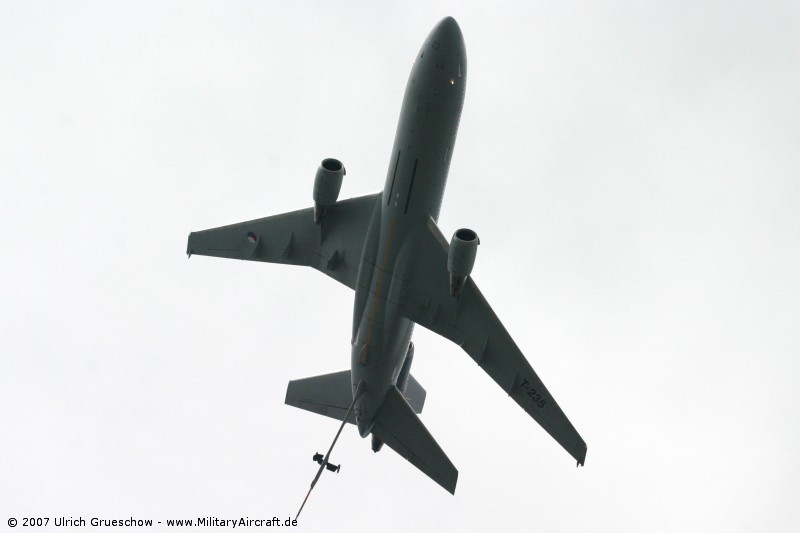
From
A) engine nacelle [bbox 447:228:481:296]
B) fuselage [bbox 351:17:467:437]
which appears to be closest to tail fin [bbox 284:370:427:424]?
fuselage [bbox 351:17:467:437]

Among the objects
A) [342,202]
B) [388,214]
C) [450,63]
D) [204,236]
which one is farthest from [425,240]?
[204,236]

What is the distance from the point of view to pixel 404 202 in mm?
23859

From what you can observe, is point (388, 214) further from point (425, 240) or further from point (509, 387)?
point (509, 387)

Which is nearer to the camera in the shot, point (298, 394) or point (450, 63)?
point (450, 63)

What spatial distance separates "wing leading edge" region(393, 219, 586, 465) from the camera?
83.8 feet

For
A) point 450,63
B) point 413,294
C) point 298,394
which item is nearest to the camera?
point 450,63

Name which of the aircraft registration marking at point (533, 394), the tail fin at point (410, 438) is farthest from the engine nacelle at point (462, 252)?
the tail fin at point (410, 438)

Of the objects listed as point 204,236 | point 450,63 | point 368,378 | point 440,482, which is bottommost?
point 440,482

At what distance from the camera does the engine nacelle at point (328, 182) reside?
25291 millimetres

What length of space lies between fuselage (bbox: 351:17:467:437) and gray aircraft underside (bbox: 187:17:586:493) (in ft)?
0.11

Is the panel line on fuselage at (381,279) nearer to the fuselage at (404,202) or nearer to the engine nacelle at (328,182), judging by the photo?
the fuselage at (404,202)

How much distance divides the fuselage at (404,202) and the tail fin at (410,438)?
0.78 meters

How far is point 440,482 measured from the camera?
2852cm

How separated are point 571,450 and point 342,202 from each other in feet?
38.3
